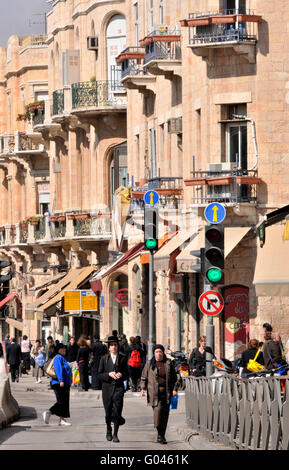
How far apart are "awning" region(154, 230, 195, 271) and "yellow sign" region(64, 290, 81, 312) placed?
9.82 m

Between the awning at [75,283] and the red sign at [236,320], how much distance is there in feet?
62.9

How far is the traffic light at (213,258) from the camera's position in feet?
74.5

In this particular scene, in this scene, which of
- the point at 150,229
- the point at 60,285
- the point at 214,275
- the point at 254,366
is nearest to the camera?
the point at 214,275

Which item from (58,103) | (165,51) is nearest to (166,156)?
(165,51)

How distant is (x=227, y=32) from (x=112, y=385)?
15.7 metres

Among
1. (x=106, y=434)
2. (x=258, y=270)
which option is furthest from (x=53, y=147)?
(x=106, y=434)

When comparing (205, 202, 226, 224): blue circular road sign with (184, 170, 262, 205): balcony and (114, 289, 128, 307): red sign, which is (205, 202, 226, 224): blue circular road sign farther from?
(114, 289, 128, 307): red sign

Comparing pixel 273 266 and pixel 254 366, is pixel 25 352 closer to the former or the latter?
pixel 273 266

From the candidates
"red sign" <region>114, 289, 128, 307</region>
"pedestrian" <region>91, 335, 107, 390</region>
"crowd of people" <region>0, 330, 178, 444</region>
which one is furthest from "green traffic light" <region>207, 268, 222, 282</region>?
"red sign" <region>114, 289, 128, 307</region>

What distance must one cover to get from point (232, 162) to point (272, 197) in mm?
1397

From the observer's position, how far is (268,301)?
37000 mm

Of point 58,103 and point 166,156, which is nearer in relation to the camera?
point 166,156

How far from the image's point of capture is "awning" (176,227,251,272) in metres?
36.6

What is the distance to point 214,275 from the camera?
22.7 meters
